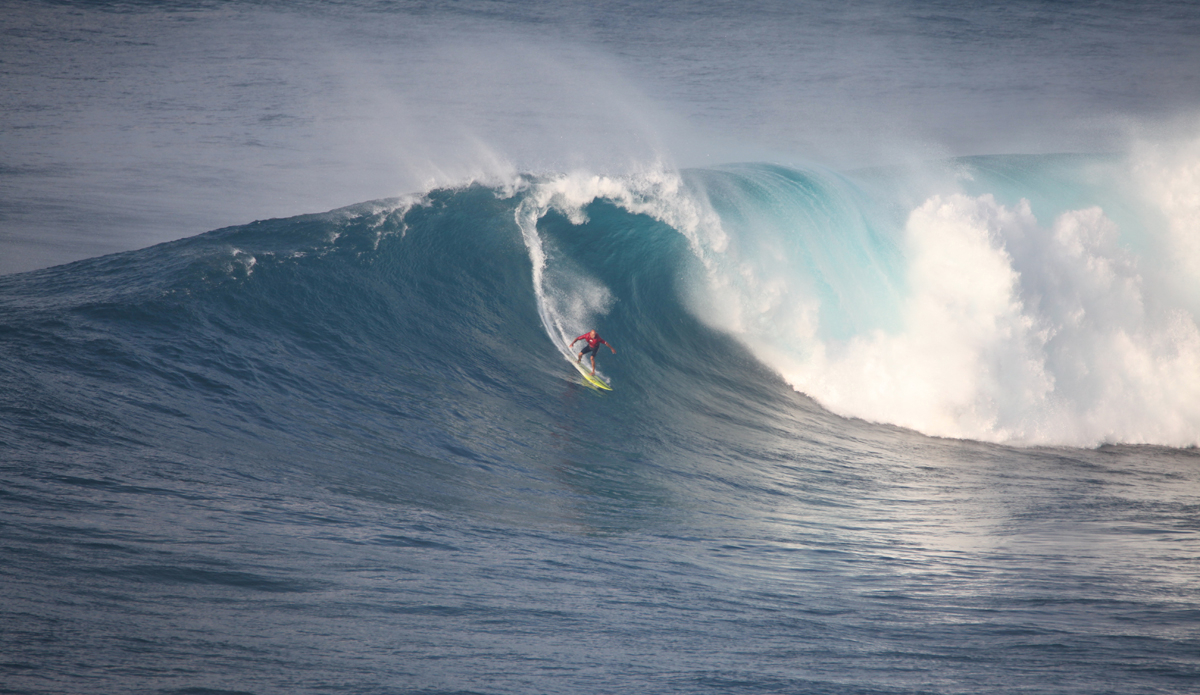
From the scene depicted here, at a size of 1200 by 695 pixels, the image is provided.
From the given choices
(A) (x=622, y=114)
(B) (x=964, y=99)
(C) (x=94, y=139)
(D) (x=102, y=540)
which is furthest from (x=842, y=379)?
(B) (x=964, y=99)

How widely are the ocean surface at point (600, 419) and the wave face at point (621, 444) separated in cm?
4

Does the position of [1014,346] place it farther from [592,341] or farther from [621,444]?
[621,444]

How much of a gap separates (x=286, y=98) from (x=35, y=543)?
26198 mm

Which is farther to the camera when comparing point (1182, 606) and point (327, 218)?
point (327, 218)

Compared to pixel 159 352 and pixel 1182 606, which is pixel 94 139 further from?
pixel 1182 606

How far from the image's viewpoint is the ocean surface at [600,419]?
4.01 metres

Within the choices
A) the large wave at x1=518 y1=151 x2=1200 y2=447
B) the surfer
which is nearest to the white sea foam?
the large wave at x1=518 y1=151 x2=1200 y2=447

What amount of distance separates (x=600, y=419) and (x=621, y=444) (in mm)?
618

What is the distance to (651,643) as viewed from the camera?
4129 millimetres

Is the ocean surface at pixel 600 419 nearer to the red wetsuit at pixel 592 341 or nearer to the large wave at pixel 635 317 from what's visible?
the large wave at pixel 635 317

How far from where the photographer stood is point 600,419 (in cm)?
868

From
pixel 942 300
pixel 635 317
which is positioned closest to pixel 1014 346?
pixel 942 300

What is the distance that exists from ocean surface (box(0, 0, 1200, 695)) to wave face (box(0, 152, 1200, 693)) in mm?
37

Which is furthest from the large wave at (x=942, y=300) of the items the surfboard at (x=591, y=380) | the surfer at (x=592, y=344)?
the surfboard at (x=591, y=380)
